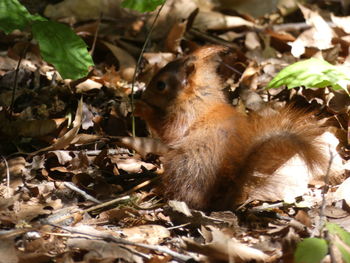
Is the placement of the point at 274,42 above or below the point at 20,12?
below

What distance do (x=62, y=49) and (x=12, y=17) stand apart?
361 millimetres

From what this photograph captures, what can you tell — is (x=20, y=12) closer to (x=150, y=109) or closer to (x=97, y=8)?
(x=150, y=109)

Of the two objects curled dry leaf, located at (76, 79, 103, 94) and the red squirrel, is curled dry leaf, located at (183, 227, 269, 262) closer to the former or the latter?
the red squirrel

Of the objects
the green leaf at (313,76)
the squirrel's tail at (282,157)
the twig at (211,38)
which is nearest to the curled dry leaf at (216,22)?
the twig at (211,38)

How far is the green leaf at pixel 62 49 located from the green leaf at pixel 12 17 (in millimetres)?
69

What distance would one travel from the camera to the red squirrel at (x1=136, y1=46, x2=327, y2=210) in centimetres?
346

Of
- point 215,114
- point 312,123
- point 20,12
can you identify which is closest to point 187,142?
point 215,114

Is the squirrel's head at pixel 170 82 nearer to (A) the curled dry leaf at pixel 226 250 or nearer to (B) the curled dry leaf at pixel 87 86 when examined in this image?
(B) the curled dry leaf at pixel 87 86

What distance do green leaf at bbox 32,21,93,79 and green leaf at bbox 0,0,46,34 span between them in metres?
0.07

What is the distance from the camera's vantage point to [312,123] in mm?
3602

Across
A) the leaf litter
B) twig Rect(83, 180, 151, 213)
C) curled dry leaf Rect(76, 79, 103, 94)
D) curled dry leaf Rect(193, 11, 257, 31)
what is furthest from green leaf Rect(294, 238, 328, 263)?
curled dry leaf Rect(193, 11, 257, 31)

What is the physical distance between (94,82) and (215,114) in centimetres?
150

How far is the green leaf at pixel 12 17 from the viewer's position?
3535 mm

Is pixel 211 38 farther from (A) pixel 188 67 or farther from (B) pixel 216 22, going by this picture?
(A) pixel 188 67
